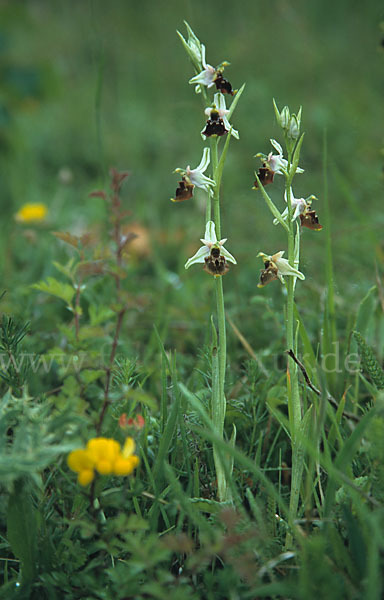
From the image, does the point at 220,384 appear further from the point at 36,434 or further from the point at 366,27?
the point at 366,27

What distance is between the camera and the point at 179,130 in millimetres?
5391

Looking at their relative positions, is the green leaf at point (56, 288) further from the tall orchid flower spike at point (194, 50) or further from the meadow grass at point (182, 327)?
the tall orchid flower spike at point (194, 50)

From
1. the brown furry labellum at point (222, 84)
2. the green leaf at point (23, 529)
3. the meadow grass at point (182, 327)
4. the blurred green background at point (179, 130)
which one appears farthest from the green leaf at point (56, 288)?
the brown furry labellum at point (222, 84)

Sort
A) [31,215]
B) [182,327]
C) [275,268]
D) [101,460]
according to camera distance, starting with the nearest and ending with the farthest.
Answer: [101,460], [275,268], [182,327], [31,215]

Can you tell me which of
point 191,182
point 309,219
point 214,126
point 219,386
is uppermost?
point 214,126

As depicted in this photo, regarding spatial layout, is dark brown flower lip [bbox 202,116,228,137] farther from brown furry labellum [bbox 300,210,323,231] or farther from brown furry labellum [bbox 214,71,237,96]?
brown furry labellum [bbox 300,210,323,231]

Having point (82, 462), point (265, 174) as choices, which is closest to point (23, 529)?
point (82, 462)

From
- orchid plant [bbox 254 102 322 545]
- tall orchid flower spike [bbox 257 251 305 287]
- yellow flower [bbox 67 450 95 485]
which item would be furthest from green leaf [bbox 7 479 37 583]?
tall orchid flower spike [bbox 257 251 305 287]

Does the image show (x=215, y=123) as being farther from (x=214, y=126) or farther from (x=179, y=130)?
(x=179, y=130)

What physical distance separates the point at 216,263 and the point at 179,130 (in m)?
4.29

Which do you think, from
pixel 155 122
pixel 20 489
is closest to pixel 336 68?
pixel 155 122

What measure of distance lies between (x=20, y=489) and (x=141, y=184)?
3.58m

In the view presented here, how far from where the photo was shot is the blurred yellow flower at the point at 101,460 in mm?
1161

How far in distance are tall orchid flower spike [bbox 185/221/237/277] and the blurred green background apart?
81 cm
